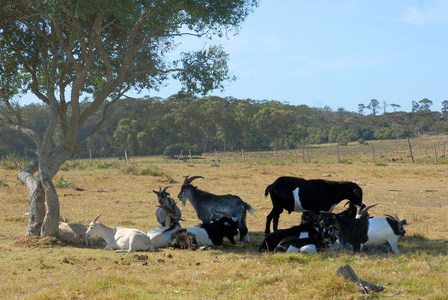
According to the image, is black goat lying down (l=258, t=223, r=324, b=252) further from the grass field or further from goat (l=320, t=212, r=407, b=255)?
goat (l=320, t=212, r=407, b=255)

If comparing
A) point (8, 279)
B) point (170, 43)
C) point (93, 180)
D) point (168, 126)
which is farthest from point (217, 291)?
point (168, 126)

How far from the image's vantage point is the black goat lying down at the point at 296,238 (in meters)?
A: 9.52

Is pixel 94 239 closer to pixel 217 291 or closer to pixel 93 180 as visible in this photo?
pixel 217 291

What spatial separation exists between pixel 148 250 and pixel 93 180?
1496 centimetres

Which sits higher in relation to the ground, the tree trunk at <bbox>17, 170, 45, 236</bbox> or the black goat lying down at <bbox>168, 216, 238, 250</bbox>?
the tree trunk at <bbox>17, 170, 45, 236</bbox>

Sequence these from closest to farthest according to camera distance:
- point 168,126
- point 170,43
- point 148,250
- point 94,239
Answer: point 148,250 < point 94,239 < point 170,43 < point 168,126

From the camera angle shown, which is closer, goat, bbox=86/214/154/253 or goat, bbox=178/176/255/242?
goat, bbox=86/214/154/253

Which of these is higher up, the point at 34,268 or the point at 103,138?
the point at 103,138

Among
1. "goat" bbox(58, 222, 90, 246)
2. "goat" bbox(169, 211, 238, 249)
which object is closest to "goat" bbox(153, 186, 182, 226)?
"goat" bbox(169, 211, 238, 249)

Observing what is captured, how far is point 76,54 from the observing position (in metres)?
14.1

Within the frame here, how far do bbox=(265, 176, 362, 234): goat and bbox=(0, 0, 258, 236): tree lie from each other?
4830 mm

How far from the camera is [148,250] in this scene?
10.2 meters

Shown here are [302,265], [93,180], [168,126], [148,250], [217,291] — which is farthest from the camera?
[168,126]

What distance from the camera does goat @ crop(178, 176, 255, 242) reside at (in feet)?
38.4
